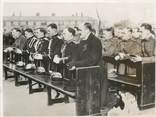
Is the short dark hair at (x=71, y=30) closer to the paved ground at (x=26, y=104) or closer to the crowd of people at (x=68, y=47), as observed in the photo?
the crowd of people at (x=68, y=47)

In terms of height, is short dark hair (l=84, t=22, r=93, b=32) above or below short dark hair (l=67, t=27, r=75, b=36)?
above

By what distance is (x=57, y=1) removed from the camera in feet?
3.11

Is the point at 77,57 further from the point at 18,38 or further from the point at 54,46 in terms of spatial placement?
the point at 18,38

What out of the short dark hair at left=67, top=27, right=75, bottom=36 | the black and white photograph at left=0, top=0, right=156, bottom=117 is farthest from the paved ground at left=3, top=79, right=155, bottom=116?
the short dark hair at left=67, top=27, right=75, bottom=36

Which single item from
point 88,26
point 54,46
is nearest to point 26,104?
point 54,46

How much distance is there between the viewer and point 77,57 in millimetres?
967

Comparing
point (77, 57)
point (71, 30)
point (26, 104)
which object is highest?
point (71, 30)

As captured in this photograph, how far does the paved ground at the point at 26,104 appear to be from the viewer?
927mm

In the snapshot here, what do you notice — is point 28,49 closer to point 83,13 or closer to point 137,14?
point 83,13

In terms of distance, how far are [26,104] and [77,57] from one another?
253 millimetres

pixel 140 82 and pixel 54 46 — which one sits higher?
pixel 54 46

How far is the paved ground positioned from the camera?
93 cm

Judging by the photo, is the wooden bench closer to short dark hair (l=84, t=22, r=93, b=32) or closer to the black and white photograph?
the black and white photograph

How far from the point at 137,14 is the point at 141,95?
321 mm
